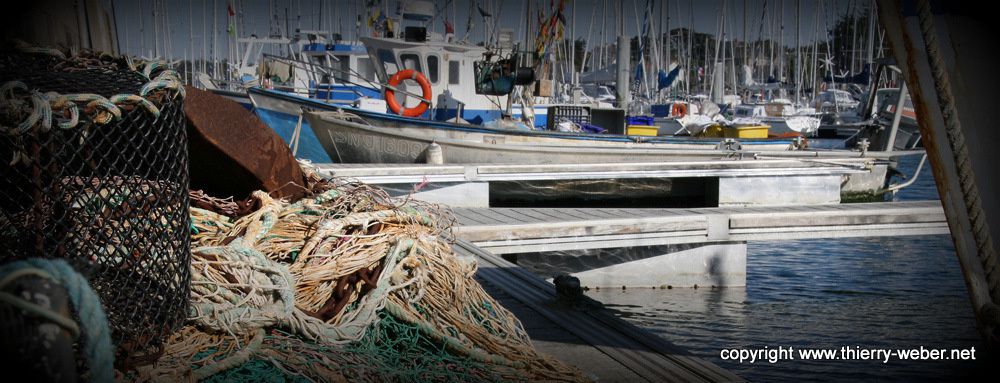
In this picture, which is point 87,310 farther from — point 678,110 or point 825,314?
point 678,110

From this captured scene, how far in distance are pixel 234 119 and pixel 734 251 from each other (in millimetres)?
6080

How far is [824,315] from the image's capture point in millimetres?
8398

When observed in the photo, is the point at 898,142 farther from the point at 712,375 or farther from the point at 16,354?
the point at 16,354

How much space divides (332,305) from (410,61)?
14.0 meters

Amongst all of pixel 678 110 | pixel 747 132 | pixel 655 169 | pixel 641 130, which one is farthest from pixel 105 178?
pixel 678 110

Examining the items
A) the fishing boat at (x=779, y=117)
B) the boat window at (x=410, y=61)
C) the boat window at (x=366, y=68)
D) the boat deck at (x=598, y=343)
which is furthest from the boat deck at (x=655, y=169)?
the fishing boat at (x=779, y=117)

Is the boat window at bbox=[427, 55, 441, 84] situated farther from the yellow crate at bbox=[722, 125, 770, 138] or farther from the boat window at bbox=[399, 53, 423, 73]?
the yellow crate at bbox=[722, 125, 770, 138]

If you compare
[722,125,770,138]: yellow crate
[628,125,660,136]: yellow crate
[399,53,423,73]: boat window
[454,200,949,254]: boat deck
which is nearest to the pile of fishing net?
[454,200,949,254]: boat deck

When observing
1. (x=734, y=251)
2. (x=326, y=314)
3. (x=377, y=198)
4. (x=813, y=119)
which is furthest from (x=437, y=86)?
(x=813, y=119)

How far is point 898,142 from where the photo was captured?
87.4ft

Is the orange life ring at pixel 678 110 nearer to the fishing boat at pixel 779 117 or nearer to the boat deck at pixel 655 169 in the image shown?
the fishing boat at pixel 779 117

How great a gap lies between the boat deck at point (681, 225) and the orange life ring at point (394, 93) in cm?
765

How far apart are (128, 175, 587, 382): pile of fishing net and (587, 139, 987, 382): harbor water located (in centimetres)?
381

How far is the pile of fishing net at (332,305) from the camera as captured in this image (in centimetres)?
286
